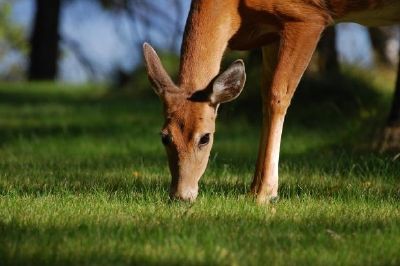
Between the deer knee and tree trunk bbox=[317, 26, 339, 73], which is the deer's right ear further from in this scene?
tree trunk bbox=[317, 26, 339, 73]

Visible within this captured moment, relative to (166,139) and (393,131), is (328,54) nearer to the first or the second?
(393,131)


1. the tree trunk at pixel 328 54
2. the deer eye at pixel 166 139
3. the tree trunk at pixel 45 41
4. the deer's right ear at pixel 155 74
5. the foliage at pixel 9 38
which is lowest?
the foliage at pixel 9 38

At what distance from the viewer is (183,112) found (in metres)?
6.61

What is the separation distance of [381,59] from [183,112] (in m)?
13.4

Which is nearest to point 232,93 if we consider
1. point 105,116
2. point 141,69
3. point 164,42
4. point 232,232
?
point 232,232

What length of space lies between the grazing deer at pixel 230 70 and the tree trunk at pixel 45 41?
63.9ft

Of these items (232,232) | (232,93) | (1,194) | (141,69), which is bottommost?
(141,69)

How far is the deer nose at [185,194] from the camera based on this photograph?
650 cm

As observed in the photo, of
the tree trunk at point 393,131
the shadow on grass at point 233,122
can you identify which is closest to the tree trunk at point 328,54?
the shadow on grass at point 233,122

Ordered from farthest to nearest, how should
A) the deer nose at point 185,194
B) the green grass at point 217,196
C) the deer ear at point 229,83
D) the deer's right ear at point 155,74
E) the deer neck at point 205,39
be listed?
the deer neck at point 205,39
the deer's right ear at point 155,74
the deer ear at point 229,83
the deer nose at point 185,194
the green grass at point 217,196

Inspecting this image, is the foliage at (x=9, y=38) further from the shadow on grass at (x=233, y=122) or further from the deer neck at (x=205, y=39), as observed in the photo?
the deer neck at (x=205, y=39)

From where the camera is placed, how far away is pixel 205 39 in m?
7.06

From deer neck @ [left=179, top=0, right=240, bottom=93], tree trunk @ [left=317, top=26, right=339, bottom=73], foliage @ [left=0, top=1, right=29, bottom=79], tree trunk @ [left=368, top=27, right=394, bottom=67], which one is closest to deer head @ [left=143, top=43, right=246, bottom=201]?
deer neck @ [left=179, top=0, right=240, bottom=93]

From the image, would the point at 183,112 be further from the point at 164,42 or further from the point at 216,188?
the point at 164,42
